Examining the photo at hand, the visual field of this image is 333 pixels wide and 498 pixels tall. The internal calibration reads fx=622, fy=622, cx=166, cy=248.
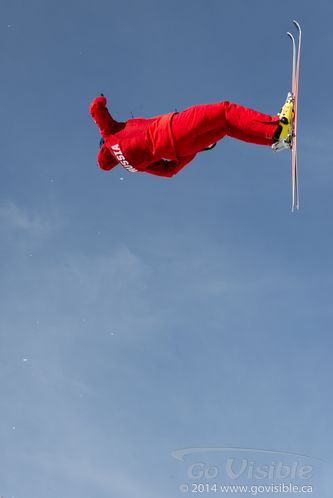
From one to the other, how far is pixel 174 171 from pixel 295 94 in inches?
88.4

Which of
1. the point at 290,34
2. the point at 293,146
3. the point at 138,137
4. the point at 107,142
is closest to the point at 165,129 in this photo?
the point at 138,137

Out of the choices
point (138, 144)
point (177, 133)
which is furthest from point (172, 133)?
point (138, 144)

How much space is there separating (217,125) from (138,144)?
1.33 m

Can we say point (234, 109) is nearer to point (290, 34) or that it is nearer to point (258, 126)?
point (258, 126)

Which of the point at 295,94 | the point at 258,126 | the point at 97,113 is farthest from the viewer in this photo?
the point at 97,113

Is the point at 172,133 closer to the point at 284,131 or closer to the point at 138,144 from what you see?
the point at 138,144

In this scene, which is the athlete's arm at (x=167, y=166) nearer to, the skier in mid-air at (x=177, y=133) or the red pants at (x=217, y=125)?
the skier in mid-air at (x=177, y=133)

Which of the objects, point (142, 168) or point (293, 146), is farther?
point (142, 168)

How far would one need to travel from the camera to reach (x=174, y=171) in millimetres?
10008

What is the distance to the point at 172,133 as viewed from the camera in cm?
893

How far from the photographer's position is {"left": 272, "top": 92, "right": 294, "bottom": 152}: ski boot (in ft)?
27.9

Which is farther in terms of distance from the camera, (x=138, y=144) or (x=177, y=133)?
(x=138, y=144)

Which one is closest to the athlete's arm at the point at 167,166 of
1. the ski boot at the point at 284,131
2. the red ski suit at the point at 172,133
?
the red ski suit at the point at 172,133

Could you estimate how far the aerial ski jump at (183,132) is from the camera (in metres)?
8.50
